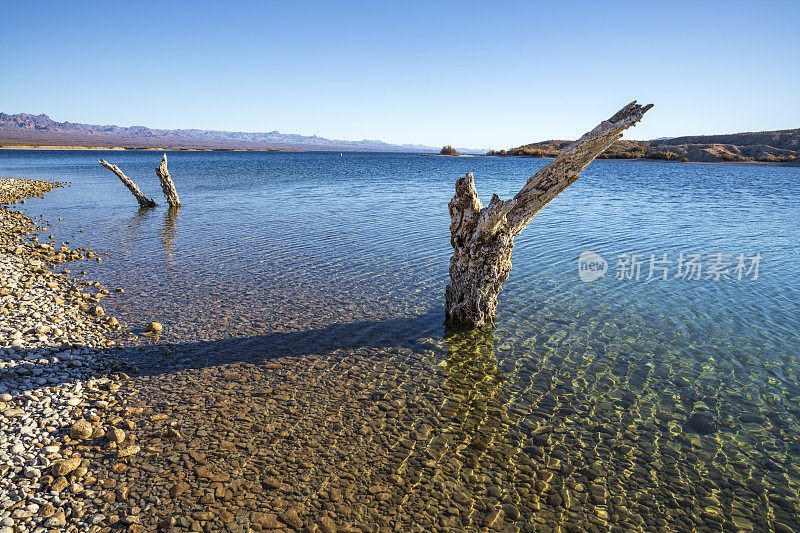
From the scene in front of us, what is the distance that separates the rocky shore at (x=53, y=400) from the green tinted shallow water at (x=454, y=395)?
0.58 metres

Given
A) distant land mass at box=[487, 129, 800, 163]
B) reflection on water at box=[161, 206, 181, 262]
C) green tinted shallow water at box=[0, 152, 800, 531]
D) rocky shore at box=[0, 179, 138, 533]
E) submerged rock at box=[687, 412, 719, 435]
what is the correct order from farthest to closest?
1. distant land mass at box=[487, 129, 800, 163]
2. reflection on water at box=[161, 206, 181, 262]
3. submerged rock at box=[687, 412, 719, 435]
4. green tinted shallow water at box=[0, 152, 800, 531]
5. rocky shore at box=[0, 179, 138, 533]

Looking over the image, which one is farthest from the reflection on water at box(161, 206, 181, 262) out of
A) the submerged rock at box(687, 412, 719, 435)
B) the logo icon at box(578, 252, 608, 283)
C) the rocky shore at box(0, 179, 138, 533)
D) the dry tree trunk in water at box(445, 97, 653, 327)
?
the submerged rock at box(687, 412, 719, 435)

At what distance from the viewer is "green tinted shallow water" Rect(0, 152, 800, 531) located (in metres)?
6.04

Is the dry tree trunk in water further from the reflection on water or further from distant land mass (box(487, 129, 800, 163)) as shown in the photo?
distant land mass (box(487, 129, 800, 163))

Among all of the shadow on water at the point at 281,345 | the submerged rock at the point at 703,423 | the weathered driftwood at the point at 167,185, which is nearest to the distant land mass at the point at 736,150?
the weathered driftwood at the point at 167,185

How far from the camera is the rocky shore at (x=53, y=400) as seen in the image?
559 centimetres

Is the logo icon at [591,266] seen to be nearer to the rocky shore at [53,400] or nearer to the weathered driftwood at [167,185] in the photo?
the rocky shore at [53,400]

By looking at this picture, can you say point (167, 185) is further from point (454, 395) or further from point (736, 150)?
point (736, 150)

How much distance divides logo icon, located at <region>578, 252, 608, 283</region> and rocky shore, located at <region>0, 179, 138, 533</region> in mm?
14289

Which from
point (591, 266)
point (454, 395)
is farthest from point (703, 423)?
point (591, 266)

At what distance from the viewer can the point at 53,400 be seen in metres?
7.65

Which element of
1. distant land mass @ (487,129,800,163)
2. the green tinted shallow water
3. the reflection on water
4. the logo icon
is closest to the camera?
the green tinted shallow water

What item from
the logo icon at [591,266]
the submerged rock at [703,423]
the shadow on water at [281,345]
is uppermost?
the logo icon at [591,266]

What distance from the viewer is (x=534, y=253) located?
62.3 ft
